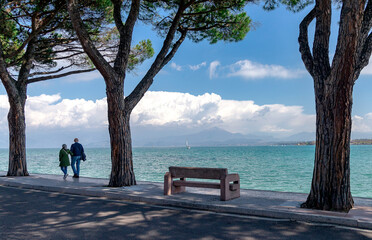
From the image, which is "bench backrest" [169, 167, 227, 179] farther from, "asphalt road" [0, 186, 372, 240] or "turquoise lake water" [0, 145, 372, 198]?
"turquoise lake water" [0, 145, 372, 198]

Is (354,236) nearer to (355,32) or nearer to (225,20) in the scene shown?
(355,32)

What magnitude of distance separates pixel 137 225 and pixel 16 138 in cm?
1131

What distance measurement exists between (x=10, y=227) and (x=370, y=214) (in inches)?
247

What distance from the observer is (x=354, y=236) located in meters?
5.43

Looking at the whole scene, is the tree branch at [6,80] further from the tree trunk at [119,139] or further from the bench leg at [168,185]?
the bench leg at [168,185]

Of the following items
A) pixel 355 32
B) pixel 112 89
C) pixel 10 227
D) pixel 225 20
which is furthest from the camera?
pixel 225 20

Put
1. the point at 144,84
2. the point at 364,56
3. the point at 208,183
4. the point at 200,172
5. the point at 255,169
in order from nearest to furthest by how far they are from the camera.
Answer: the point at 364,56, the point at 200,172, the point at 208,183, the point at 144,84, the point at 255,169

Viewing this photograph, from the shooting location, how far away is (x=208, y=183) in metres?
8.72

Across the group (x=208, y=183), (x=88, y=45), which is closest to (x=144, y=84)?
(x=88, y=45)

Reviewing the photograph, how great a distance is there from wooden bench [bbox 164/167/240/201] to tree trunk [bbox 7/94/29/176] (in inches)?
349

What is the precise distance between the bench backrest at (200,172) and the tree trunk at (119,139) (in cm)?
229

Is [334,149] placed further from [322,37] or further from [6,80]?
[6,80]

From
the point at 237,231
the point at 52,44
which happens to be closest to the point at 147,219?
the point at 237,231

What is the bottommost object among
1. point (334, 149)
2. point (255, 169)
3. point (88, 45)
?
point (255, 169)
